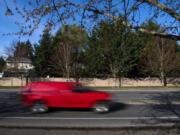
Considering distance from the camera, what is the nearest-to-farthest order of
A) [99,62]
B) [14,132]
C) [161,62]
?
1. [14,132]
2. [161,62]
3. [99,62]

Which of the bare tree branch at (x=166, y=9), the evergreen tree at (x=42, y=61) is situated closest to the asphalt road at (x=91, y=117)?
the bare tree branch at (x=166, y=9)

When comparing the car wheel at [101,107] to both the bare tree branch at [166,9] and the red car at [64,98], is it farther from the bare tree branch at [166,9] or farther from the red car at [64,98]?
the bare tree branch at [166,9]

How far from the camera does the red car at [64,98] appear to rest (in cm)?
1848

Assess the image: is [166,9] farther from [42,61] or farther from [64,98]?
[42,61]

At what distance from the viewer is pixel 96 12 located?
324 inches

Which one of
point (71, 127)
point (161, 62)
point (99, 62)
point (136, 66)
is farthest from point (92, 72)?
point (71, 127)

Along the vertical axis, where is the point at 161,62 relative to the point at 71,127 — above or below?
above

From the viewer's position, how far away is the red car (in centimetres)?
1848

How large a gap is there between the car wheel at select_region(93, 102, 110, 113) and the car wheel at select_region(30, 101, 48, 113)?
7.69 ft

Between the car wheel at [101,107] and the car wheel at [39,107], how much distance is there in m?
2.34

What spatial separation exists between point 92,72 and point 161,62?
1082cm

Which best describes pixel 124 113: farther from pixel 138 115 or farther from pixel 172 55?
pixel 172 55

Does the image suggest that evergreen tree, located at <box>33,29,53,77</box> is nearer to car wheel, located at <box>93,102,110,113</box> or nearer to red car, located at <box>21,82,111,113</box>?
red car, located at <box>21,82,111,113</box>

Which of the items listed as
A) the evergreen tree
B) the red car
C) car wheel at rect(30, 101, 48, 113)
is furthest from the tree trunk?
car wheel at rect(30, 101, 48, 113)
